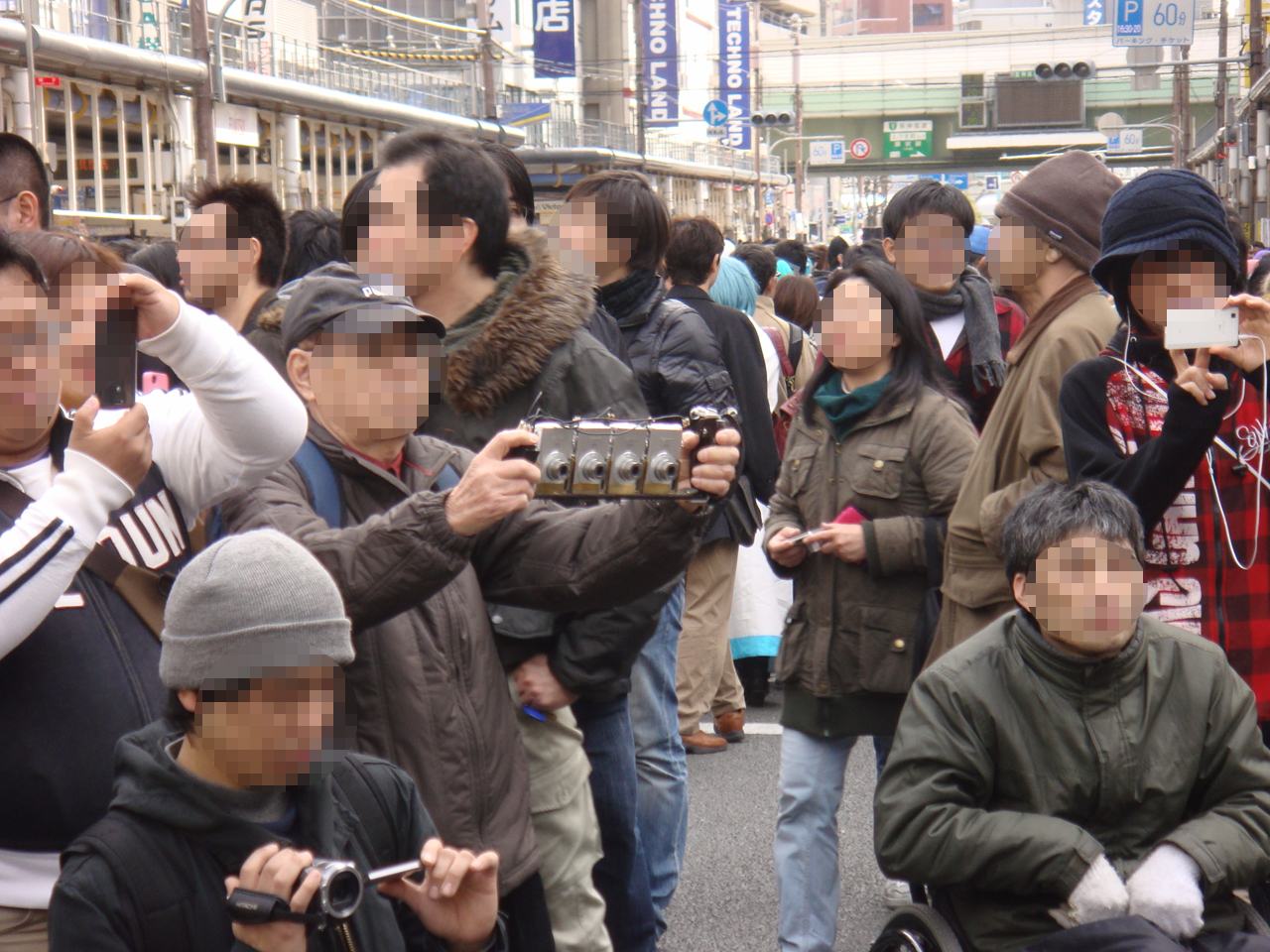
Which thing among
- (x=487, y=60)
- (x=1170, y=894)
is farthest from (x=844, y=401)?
(x=487, y=60)

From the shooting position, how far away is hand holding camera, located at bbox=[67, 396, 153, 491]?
7.29 feet

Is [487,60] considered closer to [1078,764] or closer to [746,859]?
[746,859]

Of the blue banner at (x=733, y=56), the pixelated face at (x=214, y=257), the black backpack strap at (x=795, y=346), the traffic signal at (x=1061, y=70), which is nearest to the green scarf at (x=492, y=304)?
the pixelated face at (x=214, y=257)

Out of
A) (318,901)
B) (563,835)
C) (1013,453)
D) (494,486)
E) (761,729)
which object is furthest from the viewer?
(761,729)

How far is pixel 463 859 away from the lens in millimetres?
1977

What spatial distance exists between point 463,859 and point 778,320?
21.7ft

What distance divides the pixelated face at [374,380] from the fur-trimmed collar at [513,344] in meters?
0.51

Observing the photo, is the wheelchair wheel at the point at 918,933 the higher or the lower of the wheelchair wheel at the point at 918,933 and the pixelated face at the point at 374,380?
the lower

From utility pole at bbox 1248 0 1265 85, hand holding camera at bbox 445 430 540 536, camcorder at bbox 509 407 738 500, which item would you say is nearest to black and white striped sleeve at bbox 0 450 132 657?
hand holding camera at bbox 445 430 540 536

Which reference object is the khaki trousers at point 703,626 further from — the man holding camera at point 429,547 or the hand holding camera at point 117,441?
the hand holding camera at point 117,441

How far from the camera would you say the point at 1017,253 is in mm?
4117

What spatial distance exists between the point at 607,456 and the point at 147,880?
92 cm

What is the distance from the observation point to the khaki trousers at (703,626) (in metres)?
6.50

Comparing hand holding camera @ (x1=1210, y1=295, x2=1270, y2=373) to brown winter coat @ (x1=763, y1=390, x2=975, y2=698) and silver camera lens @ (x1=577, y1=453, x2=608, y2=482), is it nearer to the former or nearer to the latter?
brown winter coat @ (x1=763, y1=390, x2=975, y2=698)
